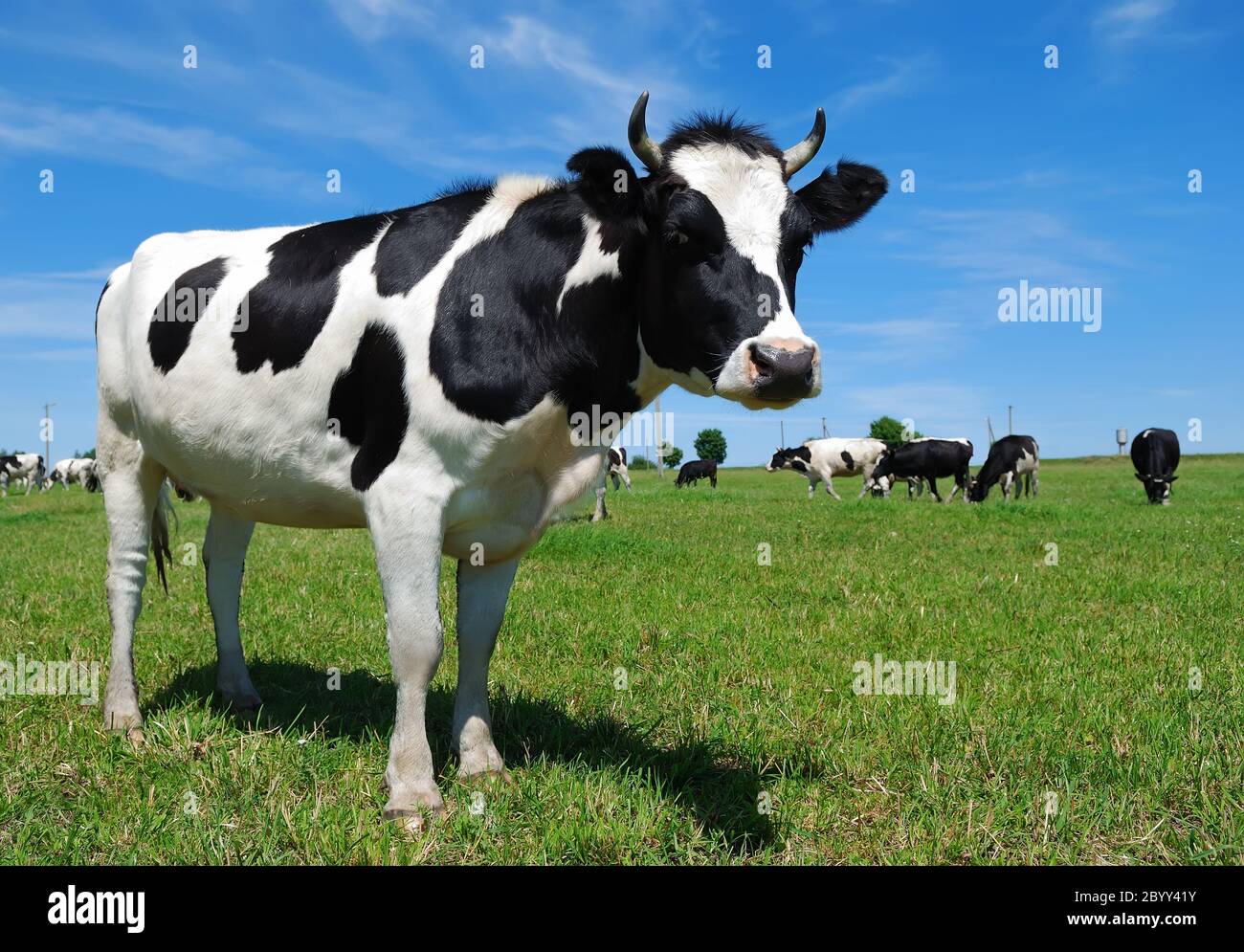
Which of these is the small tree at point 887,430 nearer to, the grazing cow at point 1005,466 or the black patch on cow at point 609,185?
the grazing cow at point 1005,466

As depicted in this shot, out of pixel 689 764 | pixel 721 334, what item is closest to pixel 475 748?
pixel 689 764

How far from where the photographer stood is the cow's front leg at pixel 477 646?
416 centimetres

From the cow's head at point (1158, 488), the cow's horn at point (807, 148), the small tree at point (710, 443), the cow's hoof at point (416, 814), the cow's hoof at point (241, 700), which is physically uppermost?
the small tree at point (710, 443)

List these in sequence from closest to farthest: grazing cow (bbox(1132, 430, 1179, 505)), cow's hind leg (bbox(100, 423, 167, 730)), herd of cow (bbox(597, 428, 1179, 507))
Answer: cow's hind leg (bbox(100, 423, 167, 730)) < grazing cow (bbox(1132, 430, 1179, 505)) < herd of cow (bbox(597, 428, 1179, 507))

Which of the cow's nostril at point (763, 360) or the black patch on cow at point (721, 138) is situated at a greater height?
the black patch on cow at point (721, 138)

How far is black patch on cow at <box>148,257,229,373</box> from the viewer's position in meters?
4.58

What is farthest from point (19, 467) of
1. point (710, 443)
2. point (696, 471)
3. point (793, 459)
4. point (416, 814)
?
point (710, 443)

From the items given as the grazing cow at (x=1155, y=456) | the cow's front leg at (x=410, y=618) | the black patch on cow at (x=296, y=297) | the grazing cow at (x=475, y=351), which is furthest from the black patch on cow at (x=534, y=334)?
the grazing cow at (x=1155, y=456)

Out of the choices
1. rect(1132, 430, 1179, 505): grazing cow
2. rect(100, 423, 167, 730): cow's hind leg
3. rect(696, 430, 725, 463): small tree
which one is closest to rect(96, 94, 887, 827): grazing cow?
rect(100, 423, 167, 730): cow's hind leg

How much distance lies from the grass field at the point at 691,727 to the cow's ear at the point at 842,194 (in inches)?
95.8

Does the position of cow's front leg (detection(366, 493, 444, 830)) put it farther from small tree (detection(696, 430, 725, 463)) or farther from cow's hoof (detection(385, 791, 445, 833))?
small tree (detection(696, 430, 725, 463))

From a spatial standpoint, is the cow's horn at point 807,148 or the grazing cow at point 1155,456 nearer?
the cow's horn at point 807,148

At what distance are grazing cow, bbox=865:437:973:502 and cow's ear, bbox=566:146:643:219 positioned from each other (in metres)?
28.7

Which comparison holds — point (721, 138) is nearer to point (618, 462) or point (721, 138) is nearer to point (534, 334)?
point (534, 334)
